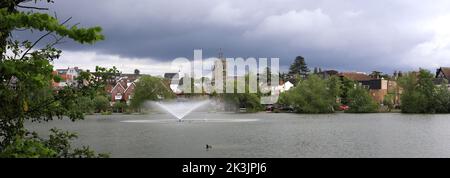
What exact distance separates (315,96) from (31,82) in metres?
121

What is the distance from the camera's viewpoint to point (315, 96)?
126250mm

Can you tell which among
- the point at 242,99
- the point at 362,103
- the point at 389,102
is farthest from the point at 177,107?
the point at 389,102

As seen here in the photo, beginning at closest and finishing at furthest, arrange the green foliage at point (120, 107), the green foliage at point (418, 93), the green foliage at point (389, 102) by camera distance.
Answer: the green foliage at point (418, 93)
the green foliage at point (389, 102)
the green foliage at point (120, 107)

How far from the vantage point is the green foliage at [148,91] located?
130m

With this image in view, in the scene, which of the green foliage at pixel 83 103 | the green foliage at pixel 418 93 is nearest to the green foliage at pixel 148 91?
the green foliage at pixel 418 93

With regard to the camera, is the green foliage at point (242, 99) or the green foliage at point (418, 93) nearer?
the green foliage at point (418, 93)

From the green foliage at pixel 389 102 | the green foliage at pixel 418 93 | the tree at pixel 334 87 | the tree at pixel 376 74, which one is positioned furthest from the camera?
the tree at pixel 376 74

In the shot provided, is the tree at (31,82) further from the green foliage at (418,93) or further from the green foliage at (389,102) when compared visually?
the green foliage at (389,102)

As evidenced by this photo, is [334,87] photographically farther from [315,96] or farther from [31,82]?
[31,82]

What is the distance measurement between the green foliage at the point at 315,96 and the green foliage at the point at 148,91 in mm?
30798

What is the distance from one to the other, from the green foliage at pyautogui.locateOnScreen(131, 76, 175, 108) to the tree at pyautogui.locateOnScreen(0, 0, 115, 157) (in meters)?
120

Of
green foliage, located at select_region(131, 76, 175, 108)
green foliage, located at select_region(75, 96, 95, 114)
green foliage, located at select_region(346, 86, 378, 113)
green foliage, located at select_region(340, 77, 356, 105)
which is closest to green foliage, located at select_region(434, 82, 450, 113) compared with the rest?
green foliage, located at select_region(346, 86, 378, 113)
